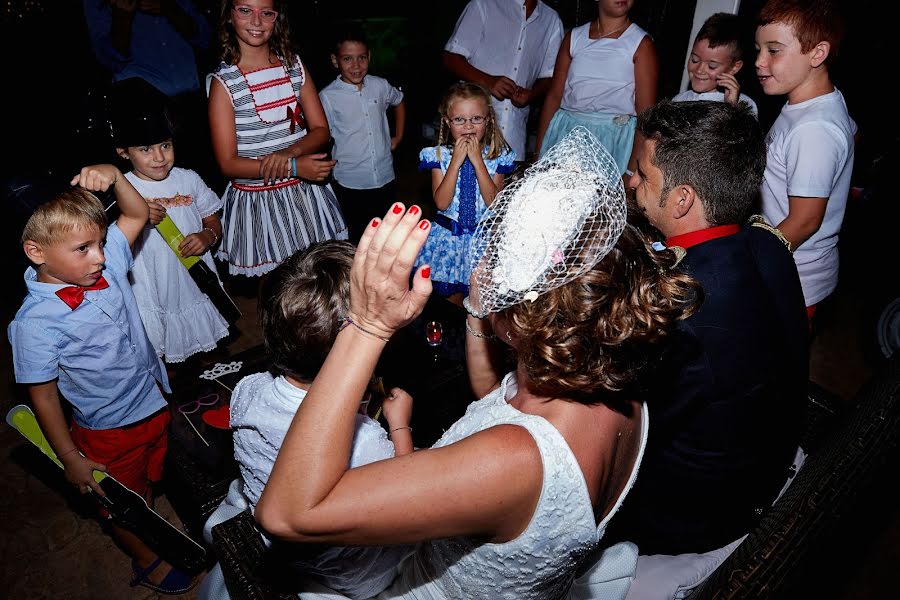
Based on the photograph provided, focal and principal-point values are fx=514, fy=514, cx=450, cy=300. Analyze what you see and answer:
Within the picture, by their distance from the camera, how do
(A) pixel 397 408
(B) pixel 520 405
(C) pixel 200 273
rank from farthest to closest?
(C) pixel 200 273, (A) pixel 397 408, (B) pixel 520 405

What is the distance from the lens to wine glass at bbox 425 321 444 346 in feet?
9.23

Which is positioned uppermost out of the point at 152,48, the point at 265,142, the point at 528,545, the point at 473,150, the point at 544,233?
the point at 152,48

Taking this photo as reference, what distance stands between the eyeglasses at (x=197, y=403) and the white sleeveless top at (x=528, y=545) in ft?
4.82

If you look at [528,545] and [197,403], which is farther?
[197,403]

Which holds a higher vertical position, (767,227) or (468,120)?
→ (468,120)

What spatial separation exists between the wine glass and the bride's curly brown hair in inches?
62.3

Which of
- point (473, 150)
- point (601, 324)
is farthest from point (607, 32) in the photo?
point (601, 324)

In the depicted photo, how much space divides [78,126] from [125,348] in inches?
54.3

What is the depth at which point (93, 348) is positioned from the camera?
2.02 meters

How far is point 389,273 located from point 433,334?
5.97ft

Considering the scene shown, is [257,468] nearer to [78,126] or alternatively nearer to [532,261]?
[532,261]

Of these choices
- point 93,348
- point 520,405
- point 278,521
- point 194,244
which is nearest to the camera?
point 278,521

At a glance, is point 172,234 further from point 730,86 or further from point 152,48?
point 730,86

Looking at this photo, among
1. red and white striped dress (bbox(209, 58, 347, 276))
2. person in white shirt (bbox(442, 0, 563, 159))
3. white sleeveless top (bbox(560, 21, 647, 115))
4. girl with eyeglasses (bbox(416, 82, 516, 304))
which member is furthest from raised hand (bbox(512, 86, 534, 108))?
red and white striped dress (bbox(209, 58, 347, 276))
